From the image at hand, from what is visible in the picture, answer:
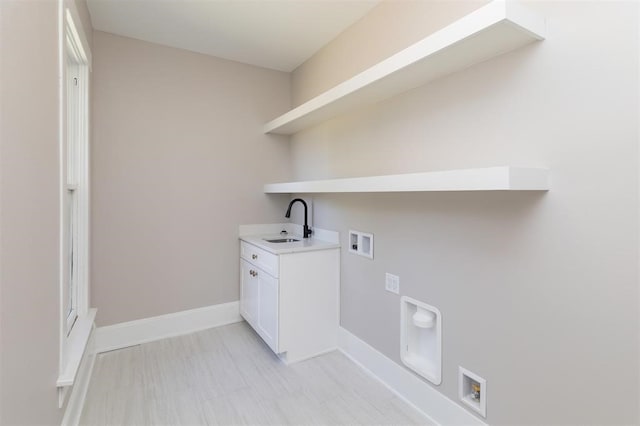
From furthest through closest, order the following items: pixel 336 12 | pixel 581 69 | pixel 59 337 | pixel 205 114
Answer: pixel 205 114 → pixel 336 12 → pixel 59 337 → pixel 581 69

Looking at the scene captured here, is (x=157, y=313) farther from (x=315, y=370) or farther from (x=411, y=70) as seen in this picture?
(x=411, y=70)

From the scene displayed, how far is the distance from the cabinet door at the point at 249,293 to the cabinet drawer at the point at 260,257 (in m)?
0.07

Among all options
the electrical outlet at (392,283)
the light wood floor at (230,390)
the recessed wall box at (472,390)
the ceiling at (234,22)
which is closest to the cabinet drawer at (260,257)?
the light wood floor at (230,390)

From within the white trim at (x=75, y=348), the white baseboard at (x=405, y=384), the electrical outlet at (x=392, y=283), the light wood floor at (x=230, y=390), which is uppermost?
the electrical outlet at (x=392, y=283)

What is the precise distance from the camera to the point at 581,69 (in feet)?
3.88

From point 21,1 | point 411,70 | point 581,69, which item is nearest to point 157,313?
point 21,1

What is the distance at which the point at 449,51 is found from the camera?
4.62 feet

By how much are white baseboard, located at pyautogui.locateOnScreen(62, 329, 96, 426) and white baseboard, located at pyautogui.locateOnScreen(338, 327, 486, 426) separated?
169 centimetres

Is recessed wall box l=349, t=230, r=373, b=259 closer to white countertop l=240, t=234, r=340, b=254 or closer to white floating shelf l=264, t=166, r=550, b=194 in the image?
white countertop l=240, t=234, r=340, b=254

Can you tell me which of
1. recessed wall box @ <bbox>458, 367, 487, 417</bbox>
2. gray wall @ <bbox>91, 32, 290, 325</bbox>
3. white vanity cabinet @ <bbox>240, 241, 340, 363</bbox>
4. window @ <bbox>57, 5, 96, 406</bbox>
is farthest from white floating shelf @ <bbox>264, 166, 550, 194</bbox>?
window @ <bbox>57, 5, 96, 406</bbox>

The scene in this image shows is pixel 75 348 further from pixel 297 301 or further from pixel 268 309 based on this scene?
pixel 297 301

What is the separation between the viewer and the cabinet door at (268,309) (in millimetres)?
2373

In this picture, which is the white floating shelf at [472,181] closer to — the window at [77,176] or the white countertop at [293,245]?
the white countertop at [293,245]

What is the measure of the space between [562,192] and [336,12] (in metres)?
1.87
